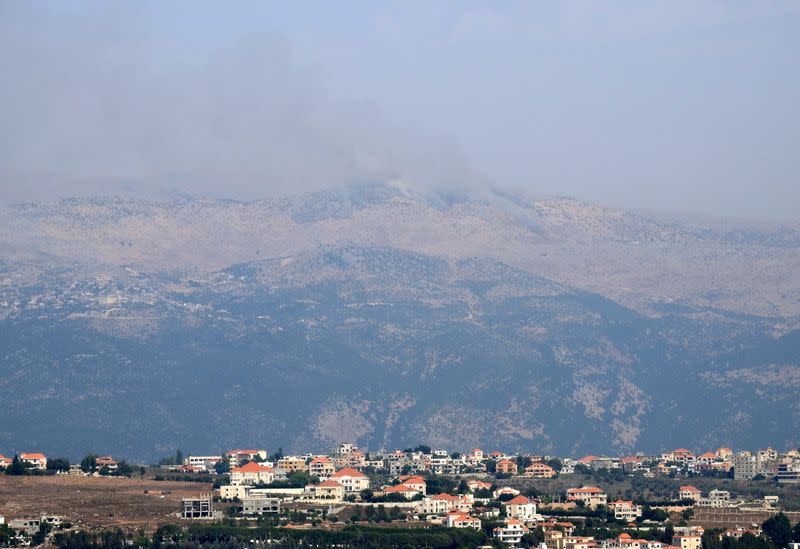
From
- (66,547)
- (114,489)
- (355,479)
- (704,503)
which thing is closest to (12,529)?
(66,547)

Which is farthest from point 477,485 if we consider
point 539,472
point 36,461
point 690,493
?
point 36,461

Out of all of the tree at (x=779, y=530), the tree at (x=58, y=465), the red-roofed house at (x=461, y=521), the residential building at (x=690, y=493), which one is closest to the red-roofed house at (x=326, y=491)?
the red-roofed house at (x=461, y=521)

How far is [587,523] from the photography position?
519 ft

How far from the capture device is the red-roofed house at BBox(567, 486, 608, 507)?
171m

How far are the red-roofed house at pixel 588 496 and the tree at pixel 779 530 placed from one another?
52.8ft

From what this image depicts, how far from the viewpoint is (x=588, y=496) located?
17338 centimetres

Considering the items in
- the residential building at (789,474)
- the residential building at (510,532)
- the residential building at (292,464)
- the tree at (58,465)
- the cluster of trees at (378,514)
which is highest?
the residential building at (292,464)

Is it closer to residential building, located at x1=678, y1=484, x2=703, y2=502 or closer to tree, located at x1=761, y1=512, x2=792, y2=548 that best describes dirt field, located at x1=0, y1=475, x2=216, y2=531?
residential building, located at x1=678, y1=484, x2=703, y2=502

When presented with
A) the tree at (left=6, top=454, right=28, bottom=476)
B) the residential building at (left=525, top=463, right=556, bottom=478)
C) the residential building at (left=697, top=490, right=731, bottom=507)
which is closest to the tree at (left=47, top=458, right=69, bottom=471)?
the tree at (left=6, top=454, right=28, bottom=476)

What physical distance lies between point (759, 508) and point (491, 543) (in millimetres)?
28478

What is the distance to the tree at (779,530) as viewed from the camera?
152375 millimetres

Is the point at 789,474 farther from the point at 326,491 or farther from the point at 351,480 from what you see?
the point at 326,491

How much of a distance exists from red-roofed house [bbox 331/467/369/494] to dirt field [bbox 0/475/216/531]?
28.9 feet

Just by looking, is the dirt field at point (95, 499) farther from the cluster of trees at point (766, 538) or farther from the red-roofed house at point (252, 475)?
the cluster of trees at point (766, 538)
